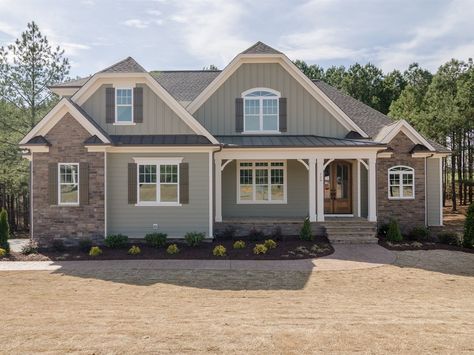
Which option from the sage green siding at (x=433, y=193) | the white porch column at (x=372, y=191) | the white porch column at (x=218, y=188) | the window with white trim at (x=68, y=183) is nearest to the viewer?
the window with white trim at (x=68, y=183)

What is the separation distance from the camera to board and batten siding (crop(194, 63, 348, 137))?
16.9 meters

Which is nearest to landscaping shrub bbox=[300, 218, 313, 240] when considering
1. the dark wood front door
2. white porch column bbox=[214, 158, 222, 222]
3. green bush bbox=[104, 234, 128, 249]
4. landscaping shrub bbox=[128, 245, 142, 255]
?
the dark wood front door

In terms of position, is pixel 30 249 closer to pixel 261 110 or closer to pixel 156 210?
pixel 156 210

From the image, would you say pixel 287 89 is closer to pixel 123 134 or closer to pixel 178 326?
pixel 123 134

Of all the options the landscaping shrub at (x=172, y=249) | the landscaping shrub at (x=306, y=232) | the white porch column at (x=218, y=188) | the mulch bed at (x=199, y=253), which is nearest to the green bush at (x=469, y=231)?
the mulch bed at (x=199, y=253)

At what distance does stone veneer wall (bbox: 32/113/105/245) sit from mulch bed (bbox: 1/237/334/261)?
2.23 feet

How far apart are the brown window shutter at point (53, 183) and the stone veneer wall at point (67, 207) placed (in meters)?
0.15

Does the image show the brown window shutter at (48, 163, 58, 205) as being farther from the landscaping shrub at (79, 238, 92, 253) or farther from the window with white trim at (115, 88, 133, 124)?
the window with white trim at (115, 88, 133, 124)

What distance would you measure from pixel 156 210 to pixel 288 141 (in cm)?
628

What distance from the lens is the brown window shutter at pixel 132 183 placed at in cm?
1421

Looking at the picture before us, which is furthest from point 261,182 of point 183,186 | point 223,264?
point 223,264

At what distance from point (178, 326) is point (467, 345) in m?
4.27

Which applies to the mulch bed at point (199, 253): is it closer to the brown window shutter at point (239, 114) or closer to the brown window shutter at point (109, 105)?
the brown window shutter at point (109, 105)

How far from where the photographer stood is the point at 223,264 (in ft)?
37.7
